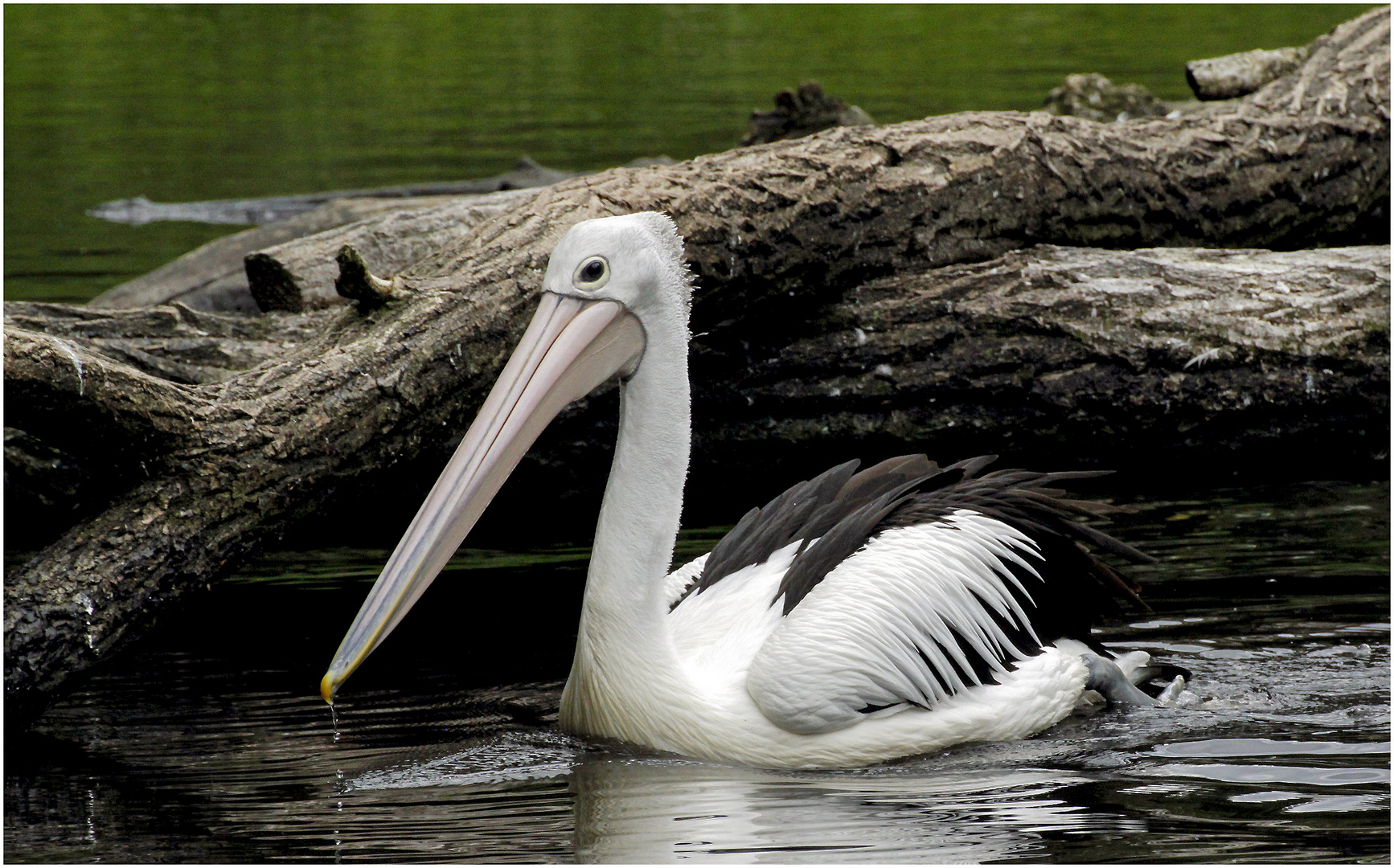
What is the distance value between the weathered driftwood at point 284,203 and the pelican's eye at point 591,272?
20.0 feet

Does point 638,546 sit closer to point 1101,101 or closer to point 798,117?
point 798,117

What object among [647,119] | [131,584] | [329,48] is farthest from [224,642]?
[329,48]

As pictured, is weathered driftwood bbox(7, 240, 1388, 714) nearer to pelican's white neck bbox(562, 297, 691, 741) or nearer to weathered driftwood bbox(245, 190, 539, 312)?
weathered driftwood bbox(245, 190, 539, 312)

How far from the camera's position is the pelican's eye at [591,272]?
13.3 feet

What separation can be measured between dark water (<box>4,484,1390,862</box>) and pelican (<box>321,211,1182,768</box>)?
3.8 inches

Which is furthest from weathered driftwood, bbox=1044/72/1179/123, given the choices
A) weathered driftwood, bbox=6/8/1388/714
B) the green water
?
the green water

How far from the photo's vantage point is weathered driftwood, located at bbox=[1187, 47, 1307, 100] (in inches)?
367

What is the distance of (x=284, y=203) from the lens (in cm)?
1188

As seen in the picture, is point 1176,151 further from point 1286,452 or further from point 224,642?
point 224,642

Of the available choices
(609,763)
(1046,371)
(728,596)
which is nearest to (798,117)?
(1046,371)

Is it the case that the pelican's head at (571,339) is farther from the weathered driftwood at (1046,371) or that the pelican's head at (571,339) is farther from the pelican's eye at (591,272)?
the weathered driftwood at (1046,371)

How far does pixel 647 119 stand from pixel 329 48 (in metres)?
8.96

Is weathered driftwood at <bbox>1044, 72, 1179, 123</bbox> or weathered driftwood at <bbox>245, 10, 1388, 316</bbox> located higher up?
weathered driftwood at <bbox>1044, 72, 1179, 123</bbox>

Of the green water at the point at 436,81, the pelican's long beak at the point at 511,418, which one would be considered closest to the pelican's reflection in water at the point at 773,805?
the pelican's long beak at the point at 511,418
